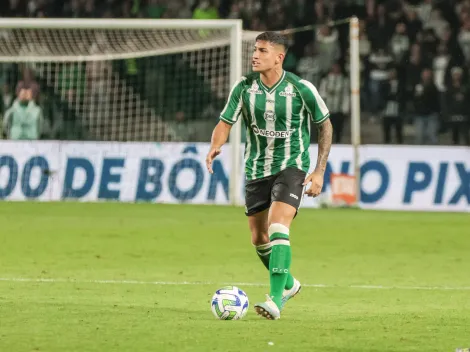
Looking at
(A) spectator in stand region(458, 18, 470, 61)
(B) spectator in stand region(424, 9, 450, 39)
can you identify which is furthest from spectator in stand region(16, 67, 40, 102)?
(A) spectator in stand region(458, 18, 470, 61)

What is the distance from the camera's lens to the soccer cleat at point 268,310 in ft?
28.8

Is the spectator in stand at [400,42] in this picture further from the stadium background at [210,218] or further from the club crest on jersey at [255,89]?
the club crest on jersey at [255,89]

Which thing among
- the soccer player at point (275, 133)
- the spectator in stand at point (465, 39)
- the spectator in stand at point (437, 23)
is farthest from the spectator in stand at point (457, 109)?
the soccer player at point (275, 133)

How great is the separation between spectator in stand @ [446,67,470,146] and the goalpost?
3.19 m

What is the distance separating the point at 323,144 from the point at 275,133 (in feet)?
1.25

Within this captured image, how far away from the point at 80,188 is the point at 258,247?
11.7 m

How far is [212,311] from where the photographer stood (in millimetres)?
8969

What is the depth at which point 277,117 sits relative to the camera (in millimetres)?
9453

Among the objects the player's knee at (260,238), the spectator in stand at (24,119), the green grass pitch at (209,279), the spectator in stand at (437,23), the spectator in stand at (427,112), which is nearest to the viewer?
the green grass pitch at (209,279)

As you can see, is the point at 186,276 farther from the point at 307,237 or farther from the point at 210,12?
the point at 210,12

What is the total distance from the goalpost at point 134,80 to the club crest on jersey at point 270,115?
1242cm

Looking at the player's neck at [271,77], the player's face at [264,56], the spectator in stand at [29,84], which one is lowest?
the spectator in stand at [29,84]

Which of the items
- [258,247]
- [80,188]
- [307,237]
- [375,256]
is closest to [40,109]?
[80,188]

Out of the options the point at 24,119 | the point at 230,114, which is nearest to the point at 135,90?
the point at 24,119
